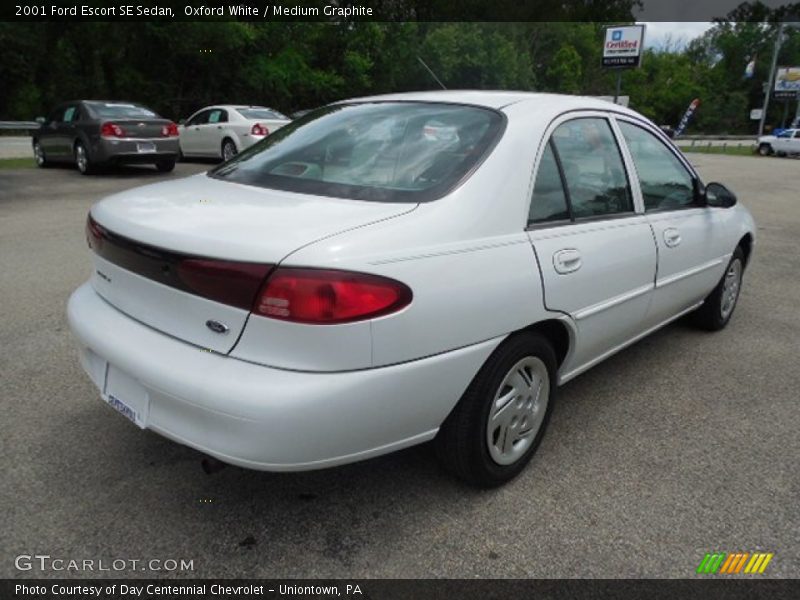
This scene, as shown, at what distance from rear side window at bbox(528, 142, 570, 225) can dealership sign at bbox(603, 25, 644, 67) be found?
3163cm

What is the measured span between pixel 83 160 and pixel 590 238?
12.7m

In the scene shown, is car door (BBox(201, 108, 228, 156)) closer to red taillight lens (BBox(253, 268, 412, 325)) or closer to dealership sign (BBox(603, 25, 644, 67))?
red taillight lens (BBox(253, 268, 412, 325))

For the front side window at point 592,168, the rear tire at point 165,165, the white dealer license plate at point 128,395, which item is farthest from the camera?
the rear tire at point 165,165

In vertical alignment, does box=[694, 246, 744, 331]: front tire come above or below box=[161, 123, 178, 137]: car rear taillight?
below

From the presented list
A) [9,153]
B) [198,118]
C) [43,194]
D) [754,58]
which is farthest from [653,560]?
[754,58]

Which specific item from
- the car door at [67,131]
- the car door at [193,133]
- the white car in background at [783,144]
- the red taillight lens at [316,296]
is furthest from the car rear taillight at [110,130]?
the white car in background at [783,144]

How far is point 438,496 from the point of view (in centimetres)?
259

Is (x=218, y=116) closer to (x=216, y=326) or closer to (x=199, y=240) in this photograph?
(x=199, y=240)

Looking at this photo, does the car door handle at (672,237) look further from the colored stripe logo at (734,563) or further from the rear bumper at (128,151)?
the rear bumper at (128,151)

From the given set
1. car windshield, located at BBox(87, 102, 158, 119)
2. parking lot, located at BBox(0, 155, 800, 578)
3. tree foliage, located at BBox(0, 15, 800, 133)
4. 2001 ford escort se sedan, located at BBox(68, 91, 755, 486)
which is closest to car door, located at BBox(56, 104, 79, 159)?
car windshield, located at BBox(87, 102, 158, 119)

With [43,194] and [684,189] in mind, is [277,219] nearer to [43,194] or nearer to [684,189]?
[684,189]

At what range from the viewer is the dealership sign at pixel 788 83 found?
56438mm

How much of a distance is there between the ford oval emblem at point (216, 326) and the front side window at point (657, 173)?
233 cm

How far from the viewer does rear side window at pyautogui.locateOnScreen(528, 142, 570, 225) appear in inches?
104
